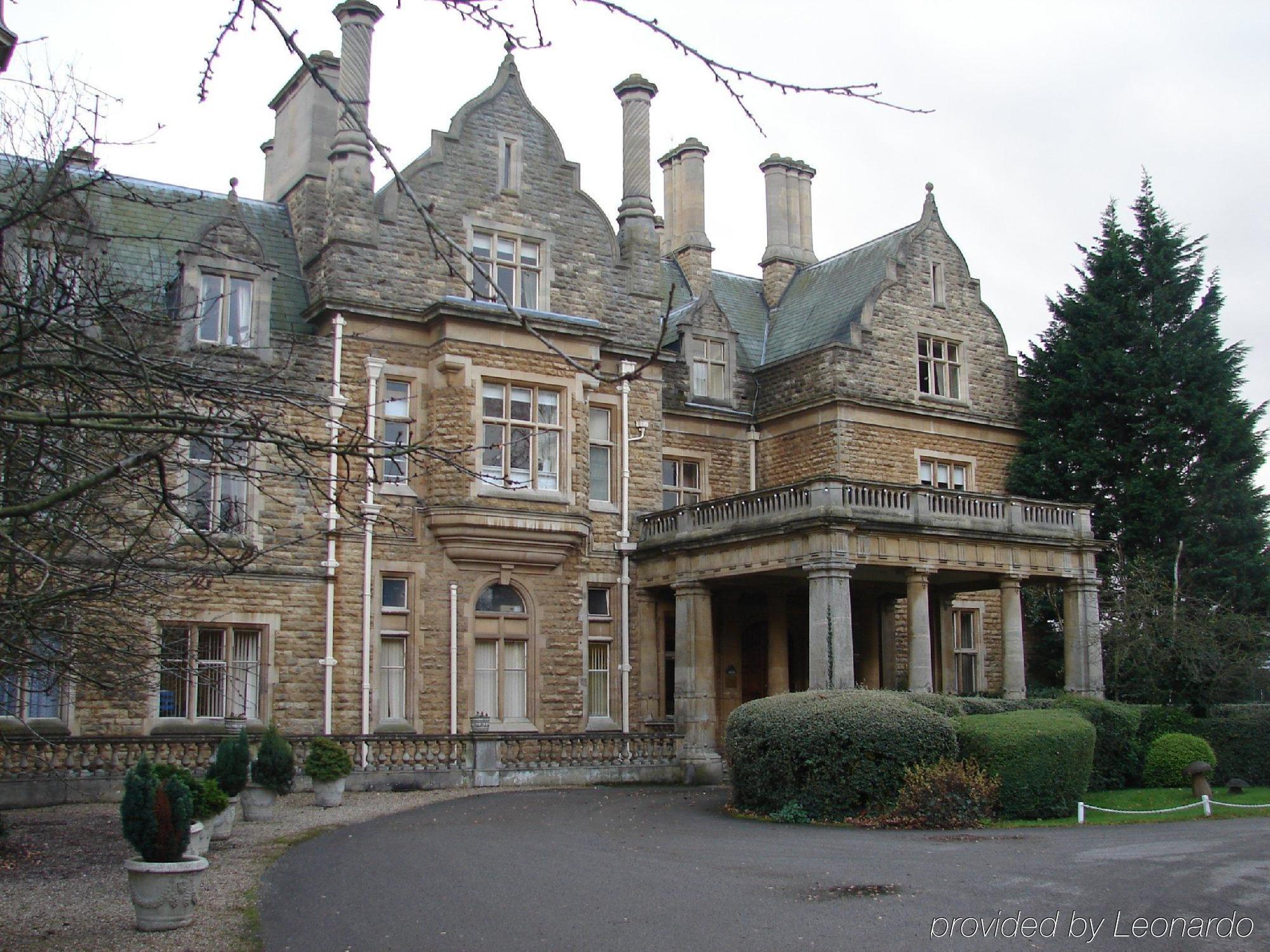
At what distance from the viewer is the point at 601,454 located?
27484 mm

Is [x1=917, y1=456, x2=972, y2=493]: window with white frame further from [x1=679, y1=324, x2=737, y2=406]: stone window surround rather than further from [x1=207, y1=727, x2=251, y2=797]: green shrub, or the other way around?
[x1=207, y1=727, x2=251, y2=797]: green shrub

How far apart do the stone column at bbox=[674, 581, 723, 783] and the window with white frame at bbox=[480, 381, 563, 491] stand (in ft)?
11.6

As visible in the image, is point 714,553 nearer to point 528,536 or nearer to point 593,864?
point 528,536

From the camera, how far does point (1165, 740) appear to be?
22.8 metres

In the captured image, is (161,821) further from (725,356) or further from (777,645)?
(725,356)

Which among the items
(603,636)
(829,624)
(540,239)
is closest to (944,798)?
(829,624)

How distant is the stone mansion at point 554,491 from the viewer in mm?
23438

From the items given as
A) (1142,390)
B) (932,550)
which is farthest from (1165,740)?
(1142,390)

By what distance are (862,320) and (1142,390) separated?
22.6ft

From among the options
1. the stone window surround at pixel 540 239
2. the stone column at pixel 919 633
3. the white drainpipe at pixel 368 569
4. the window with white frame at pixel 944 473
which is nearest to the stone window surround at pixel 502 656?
the white drainpipe at pixel 368 569

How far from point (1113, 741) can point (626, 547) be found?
10.00 metres

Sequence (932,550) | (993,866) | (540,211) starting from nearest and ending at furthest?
(993,866)
(932,550)
(540,211)

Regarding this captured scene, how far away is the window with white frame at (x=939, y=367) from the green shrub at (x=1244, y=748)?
34.0 feet

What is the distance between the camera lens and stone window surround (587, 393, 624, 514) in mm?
27250
